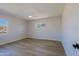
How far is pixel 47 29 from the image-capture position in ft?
3.34

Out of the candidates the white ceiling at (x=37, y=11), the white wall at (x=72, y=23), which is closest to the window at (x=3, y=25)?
the white ceiling at (x=37, y=11)

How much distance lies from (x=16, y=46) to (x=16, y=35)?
0.45 feet

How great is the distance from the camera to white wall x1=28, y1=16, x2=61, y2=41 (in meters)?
1.02

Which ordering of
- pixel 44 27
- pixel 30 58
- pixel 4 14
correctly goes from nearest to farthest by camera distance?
pixel 30 58 < pixel 4 14 < pixel 44 27

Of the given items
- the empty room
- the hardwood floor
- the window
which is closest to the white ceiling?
the empty room

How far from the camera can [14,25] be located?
1.02 metres

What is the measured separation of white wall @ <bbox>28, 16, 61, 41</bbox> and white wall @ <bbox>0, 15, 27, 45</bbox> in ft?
0.28

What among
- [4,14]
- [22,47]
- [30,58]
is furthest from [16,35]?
[30,58]

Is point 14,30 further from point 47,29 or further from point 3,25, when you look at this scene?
point 47,29

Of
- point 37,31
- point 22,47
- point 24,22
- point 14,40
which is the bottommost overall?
point 22,47

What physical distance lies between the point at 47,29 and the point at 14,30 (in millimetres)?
411

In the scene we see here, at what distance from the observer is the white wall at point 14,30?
951 mm

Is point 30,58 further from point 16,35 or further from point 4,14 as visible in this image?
point 4,14

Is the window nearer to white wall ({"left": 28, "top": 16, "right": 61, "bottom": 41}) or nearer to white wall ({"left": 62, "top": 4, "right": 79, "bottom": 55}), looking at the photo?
white wall ({"left": 28, "top": 16, "right": 61, "bottom": 41})
